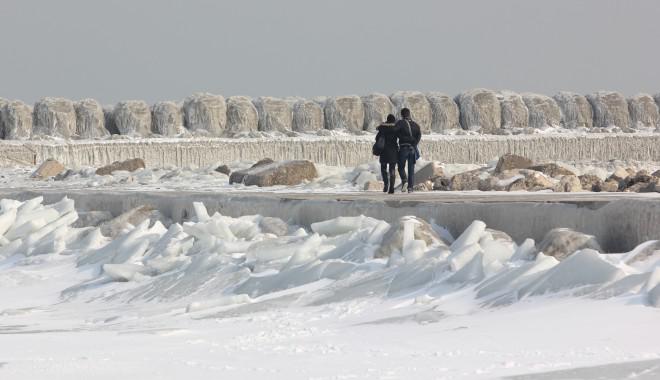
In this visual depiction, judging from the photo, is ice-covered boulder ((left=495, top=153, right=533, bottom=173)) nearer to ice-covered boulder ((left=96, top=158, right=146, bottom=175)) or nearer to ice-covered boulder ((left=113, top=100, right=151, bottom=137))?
ice-covered boulder ((left=96, top=158, right=146, bottom=175))

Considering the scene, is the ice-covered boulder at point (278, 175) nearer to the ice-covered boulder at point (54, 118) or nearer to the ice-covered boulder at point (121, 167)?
the ice-covered boulder at point (121, 167)

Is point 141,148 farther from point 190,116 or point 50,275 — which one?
point 50,275

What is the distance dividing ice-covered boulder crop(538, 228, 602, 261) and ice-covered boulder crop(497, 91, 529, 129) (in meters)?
26.3

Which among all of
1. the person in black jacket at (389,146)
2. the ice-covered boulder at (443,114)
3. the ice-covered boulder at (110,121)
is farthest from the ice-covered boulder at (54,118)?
the person in black jacket at (389,146)

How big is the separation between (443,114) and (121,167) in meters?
13.1

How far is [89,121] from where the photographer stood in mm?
32812

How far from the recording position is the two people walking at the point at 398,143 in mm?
14070

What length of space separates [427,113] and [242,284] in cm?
2595

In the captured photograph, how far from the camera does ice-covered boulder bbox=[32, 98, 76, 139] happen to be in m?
32.3

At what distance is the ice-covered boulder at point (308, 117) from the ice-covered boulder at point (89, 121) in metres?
5.57

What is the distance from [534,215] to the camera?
9.39m

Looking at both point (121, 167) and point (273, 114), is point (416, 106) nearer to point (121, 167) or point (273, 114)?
point (273, 114)

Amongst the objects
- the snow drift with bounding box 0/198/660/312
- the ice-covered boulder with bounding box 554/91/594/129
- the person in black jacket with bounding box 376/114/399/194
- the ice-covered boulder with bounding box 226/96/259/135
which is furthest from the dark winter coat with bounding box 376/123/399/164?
the ice-covered boulder with bounding box 554/91/594/129

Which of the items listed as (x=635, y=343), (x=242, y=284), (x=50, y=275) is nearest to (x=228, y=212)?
(x=50, y=275)
